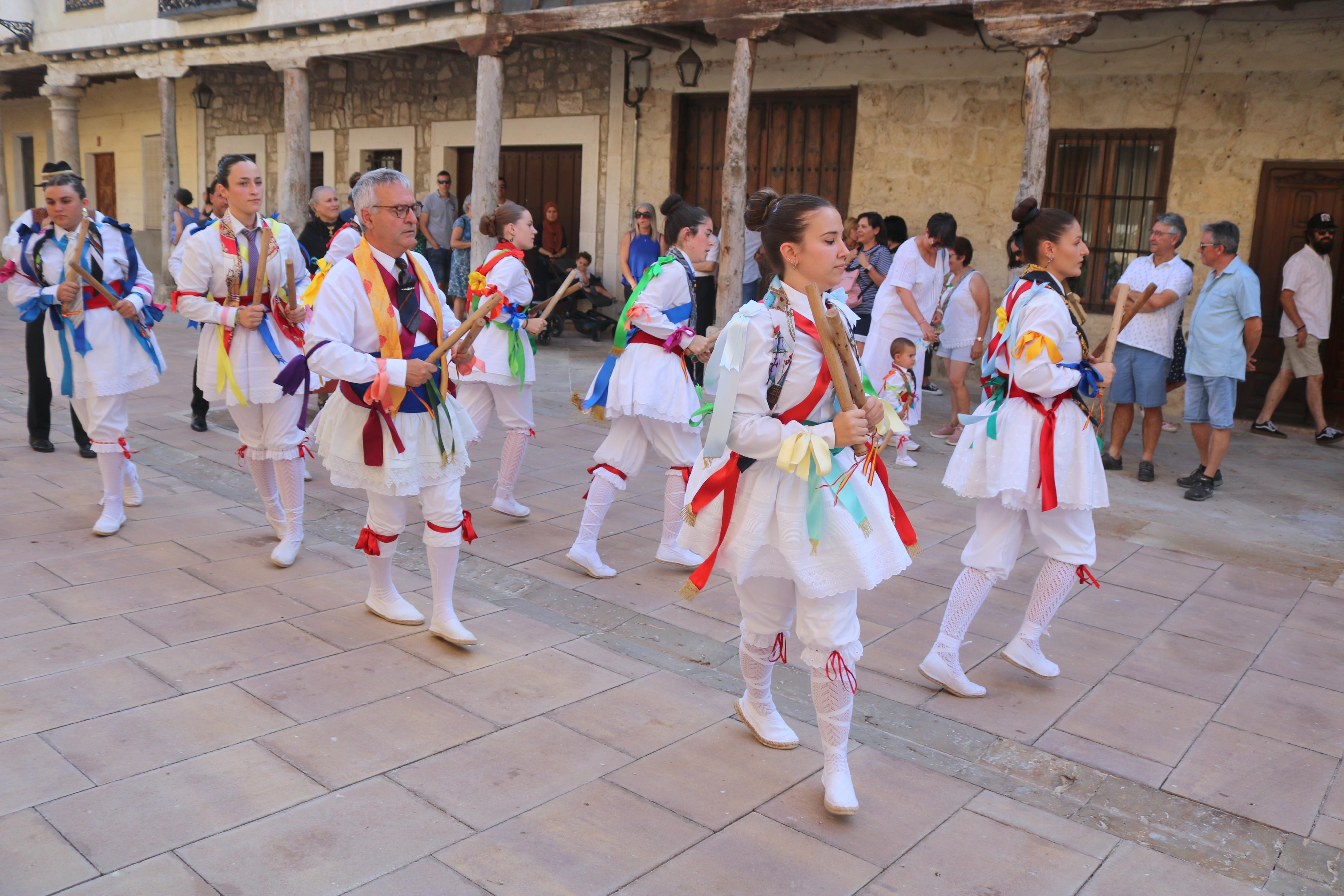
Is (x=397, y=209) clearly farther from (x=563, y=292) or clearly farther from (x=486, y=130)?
(x=486, y=130)

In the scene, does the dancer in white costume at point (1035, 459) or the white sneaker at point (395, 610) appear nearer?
the dancer in white costume at point (1035, 459)

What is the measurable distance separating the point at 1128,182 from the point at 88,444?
9.02 meters

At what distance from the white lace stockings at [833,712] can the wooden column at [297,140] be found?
12.2 m

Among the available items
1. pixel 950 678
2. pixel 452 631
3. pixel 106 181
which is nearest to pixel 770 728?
pixel 950 678

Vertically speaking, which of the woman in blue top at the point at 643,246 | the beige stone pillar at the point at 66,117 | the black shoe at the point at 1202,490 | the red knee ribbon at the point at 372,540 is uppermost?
the beige stone pillar at the point at 66,117

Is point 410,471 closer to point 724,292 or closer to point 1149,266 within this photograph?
point 1149,266

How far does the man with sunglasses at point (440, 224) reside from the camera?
13.1 m

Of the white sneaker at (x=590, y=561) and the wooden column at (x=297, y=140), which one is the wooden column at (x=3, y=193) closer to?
the wooden column at (x=297, y=140)

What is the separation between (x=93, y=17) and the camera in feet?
54.2

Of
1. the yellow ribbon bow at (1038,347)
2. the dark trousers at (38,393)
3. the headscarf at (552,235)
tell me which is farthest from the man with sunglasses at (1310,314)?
the dark trousers at (38,393)

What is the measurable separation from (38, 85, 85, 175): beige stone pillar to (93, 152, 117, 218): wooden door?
2.28 m

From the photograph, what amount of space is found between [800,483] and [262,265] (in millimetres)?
3158

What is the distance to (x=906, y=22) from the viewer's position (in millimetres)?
9953

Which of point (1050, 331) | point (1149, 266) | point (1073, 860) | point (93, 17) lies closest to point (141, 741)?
point (1073, 860)
